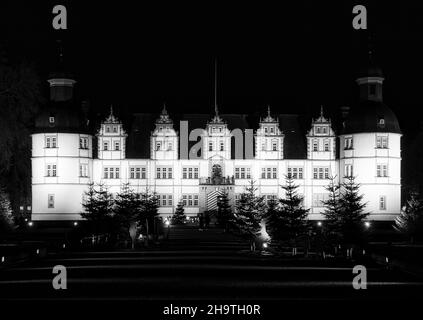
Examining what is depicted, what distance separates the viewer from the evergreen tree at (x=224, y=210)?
69.9m

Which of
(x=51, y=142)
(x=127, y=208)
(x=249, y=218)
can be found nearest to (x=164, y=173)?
(x=51, y=142)

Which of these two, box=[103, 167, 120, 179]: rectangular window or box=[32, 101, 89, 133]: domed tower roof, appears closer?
box=[32, 101, 89, 133]: domed tower roof

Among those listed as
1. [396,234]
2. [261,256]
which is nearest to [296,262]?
[261,256]

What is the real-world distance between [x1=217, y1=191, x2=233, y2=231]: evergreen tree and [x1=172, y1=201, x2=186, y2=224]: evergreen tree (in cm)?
257

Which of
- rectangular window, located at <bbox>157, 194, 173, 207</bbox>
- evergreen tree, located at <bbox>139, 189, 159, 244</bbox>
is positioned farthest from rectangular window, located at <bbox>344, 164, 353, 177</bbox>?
evergreen tree, located at <bbox>139, 189, 159, 244</bbox>

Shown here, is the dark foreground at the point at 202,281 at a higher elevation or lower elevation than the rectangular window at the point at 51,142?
lower

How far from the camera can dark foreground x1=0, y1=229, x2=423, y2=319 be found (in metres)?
21.7

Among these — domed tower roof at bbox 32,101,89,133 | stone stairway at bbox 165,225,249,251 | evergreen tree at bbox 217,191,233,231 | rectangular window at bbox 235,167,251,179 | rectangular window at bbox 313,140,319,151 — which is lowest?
stone stairway at bbox 165,225,249,251

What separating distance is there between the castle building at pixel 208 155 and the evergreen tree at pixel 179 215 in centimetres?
247

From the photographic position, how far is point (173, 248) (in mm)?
43906

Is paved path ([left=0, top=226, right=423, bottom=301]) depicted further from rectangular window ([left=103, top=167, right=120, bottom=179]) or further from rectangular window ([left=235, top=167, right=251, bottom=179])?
rectangular window ([left=235, top=167, right=251, bottom=179])

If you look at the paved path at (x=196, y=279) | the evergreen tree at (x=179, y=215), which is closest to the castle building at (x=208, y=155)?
the evergreen tree at (x=179, y=215)

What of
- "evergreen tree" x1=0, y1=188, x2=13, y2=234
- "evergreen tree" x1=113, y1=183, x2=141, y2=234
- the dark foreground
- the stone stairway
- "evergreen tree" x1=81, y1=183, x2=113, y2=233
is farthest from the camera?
"evergreen tree" x1=0, y1=188, x2=13, y2=234

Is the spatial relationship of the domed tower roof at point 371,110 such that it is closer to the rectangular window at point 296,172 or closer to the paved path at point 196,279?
the rectangular window at point 296,172
